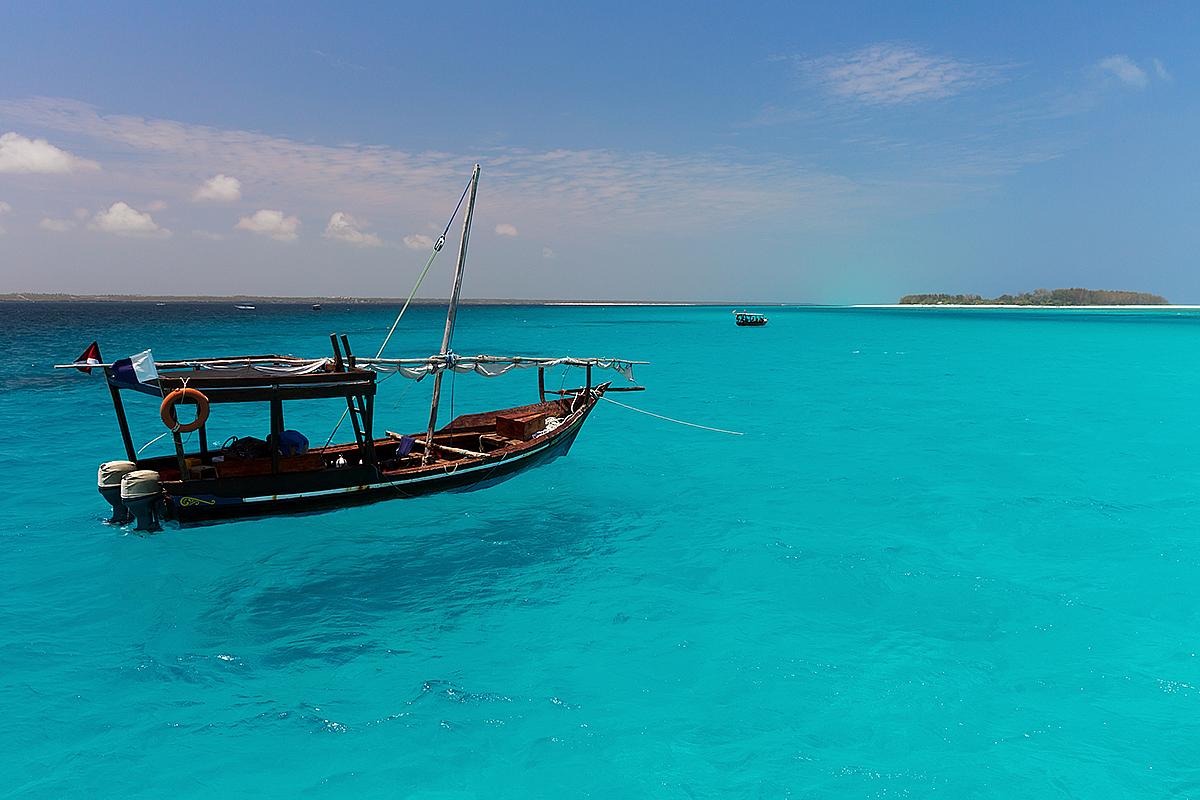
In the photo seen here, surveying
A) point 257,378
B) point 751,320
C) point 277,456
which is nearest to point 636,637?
point 277,456

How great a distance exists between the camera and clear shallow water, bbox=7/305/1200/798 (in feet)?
29.2

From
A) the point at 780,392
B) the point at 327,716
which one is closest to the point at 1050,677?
the point at 327,716

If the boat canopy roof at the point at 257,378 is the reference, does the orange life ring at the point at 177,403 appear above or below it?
below

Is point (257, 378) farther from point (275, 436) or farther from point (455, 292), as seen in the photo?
point (455, 292)

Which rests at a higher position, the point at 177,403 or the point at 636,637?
the point at 177,403

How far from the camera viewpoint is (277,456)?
15.5 meters

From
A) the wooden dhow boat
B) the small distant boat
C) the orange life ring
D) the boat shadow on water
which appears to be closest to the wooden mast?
the wooden dhow boat

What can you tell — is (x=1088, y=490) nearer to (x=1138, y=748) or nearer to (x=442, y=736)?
(x=1138, y=748)

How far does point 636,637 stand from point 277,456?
932cm

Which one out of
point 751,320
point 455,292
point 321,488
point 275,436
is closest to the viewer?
point 275,436

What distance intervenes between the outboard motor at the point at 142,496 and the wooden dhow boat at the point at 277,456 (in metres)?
0.02

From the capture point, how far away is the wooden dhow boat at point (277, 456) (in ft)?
46.0

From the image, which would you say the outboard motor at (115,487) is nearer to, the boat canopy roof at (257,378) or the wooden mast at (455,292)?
the boat canopy roof at (257,378)

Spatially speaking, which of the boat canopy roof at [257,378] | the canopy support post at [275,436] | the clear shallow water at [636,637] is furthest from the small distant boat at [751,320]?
the canopy support post at [275,436]
